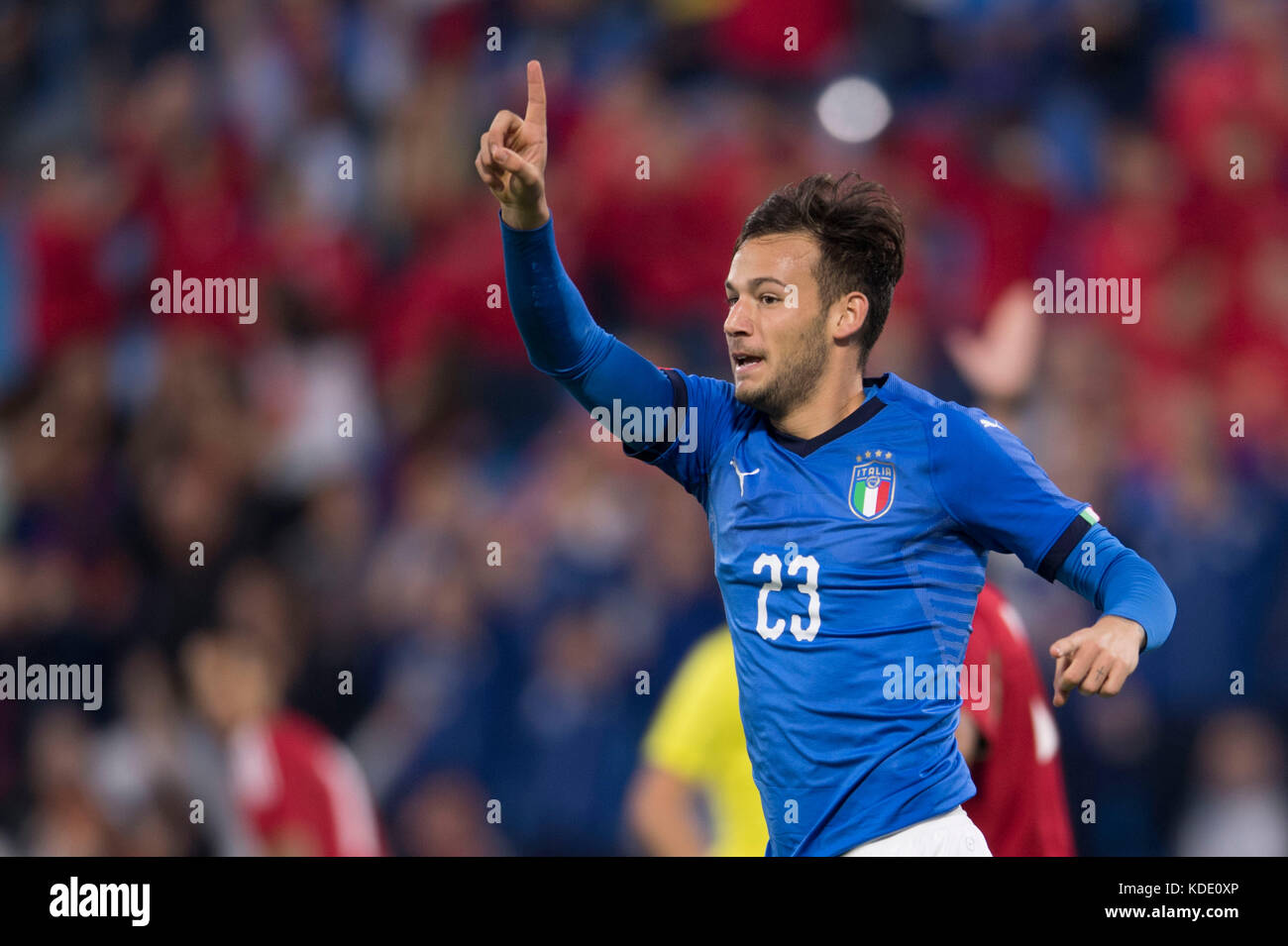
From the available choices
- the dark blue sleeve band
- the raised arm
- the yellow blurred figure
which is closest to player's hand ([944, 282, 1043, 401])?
the yellow blurred figure

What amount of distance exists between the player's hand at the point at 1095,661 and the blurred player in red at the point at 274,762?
117 inches

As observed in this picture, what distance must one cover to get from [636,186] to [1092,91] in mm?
2037

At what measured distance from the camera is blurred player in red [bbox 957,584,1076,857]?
3.32 meters

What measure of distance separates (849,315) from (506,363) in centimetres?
325

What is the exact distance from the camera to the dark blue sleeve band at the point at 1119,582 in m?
2.54

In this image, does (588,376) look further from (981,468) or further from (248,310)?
(248,310)

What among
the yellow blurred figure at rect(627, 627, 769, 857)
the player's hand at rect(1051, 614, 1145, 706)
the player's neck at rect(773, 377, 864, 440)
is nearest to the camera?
the player's hand at rect(1051, 614, 1145, 706)

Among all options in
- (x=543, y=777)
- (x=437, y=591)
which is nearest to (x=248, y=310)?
(x=437, y=591)

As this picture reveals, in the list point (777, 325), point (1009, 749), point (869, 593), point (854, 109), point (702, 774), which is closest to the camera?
point (869, 593)

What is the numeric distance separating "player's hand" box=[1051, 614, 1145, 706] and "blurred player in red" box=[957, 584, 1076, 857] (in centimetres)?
84

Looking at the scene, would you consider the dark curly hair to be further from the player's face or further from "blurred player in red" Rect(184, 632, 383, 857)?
"blurred player in red" Rect(184, 632, 383, 857)

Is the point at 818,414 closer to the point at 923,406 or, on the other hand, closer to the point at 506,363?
the point at 923,406

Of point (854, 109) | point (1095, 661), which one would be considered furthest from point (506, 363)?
point (1095, 661)

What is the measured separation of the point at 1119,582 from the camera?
8.63ft
